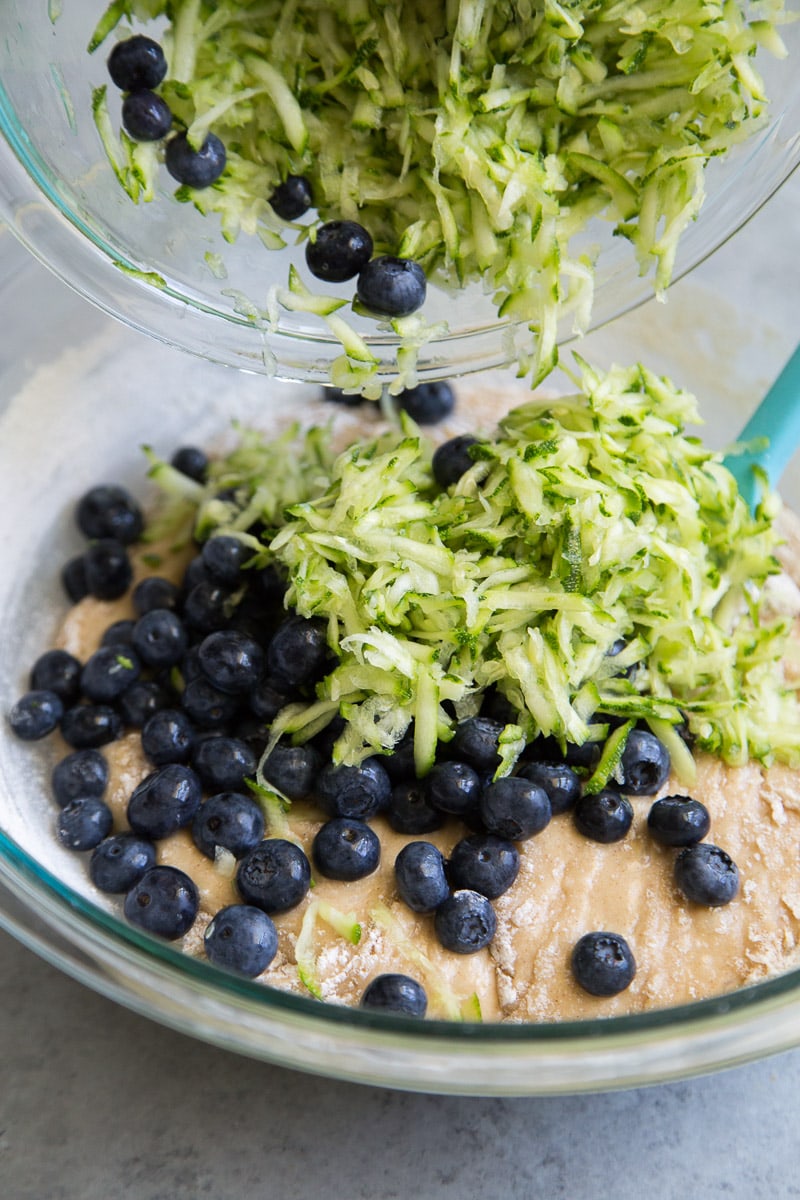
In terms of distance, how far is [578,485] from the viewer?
6.84 feet

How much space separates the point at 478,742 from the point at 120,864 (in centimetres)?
75

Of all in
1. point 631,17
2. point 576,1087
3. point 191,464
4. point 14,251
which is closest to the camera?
point 576,1087

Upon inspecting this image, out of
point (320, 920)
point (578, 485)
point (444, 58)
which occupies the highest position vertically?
point (444, 58)

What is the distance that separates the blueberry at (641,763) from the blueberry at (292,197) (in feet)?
4.07

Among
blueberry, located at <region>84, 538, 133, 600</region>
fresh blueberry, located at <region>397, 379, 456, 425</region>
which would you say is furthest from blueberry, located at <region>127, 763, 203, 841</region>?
fresh blueberry, located at <region>397, 379, 456, 425</region>

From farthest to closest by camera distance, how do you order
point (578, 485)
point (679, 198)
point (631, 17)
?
point (578, 485), point (679, 198), point (631, 17)

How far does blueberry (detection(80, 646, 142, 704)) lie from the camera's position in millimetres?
2414

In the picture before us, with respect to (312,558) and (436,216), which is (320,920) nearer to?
(312,558)

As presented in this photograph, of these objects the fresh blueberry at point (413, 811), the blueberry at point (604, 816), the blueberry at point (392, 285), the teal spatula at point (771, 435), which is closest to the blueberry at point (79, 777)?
the fresh blueberry at point (413, 811)

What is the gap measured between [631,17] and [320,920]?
1.72m

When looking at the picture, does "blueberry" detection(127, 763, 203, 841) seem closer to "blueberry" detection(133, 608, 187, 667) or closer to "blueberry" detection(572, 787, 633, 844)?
"blueberry" detection(133, 608, 187, 667)

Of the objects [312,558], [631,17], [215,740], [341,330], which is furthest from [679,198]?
[215,740]

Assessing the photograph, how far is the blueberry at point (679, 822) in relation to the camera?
6.70 ft

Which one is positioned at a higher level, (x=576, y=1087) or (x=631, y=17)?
(x=631, y=17)
